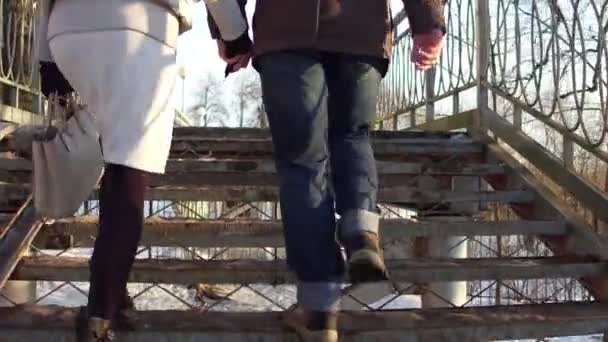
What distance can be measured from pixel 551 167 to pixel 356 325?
66.4 inches

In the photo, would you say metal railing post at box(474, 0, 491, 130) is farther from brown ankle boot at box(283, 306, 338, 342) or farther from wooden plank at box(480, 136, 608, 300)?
brown ankle boot at box(283, 306, 338, 342)

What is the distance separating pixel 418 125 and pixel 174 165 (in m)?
2.72

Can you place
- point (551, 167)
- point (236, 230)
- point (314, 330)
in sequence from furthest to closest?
point (551, 167) → point (236, 230) → point (314, 330)

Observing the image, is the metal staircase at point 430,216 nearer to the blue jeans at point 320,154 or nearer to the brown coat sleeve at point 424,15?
the blue jeans at point 320,154

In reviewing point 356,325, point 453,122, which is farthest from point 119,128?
point 453,122

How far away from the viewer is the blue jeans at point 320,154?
185cm

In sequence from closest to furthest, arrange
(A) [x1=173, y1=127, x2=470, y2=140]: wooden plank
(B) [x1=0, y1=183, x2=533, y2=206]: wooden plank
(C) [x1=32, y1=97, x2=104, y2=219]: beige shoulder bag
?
(C) [x1=32, y1=97, x2=104, y2=219]: beige shoulder bag < (B) [x1=0, y1=183, x2=533, y2=206]: wooden plank < (A) [x1=173, y1=127, x2=470, y2=140]: wooden plank

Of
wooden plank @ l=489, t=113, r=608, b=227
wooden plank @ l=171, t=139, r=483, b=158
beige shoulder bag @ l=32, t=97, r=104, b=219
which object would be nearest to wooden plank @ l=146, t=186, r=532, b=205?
wooden plank @ l=489, t=113, r=608, b=227

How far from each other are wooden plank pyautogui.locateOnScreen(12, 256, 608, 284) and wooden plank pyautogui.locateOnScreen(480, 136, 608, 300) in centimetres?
9

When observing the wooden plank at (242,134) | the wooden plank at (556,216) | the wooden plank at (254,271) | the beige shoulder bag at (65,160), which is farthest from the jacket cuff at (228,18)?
the wooden plank at (242,134)

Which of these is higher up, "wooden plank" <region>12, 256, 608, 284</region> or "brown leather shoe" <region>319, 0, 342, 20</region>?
"brown leather shoe" <region>319, 0, 342, 20</region>

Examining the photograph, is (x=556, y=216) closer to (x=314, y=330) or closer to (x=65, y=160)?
(x=314, y=330)

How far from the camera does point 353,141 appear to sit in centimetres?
198

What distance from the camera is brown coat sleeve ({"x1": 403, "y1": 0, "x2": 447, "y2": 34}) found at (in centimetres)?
198
